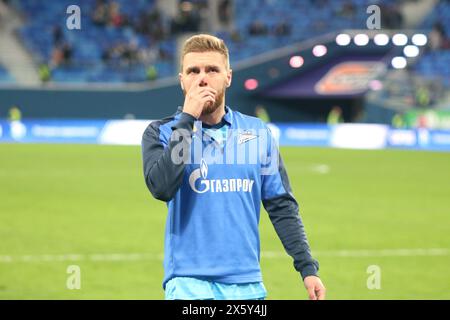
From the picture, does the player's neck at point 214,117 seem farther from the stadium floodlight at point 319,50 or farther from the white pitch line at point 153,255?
the stadium floodlight at point 319,50

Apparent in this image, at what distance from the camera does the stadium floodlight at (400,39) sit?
36188 millimetres

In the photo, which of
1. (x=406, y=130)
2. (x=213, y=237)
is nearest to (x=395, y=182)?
(x=406, y=130)

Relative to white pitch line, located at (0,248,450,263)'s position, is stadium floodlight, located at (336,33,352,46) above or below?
above

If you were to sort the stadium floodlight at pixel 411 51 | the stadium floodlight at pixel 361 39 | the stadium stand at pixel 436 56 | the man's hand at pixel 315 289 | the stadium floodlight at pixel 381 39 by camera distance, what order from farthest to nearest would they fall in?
the stadium stand at pixel 436 56 → the stadium floodlight at pixel 411 51 → the stadium floodlight at pixel 361 39 → the stadium floodlight at pixel 381 39 → the man's hand at pixel 315 289

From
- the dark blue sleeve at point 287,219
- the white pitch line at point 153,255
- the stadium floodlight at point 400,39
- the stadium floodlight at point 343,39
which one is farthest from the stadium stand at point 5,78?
the dark blue sleeve at point 287,219

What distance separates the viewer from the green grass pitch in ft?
31.3

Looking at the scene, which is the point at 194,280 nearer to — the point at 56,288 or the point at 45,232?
the point at 56,288

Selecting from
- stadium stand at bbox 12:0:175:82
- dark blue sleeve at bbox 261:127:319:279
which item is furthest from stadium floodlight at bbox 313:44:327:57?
dark blue sleeve at bbox 261:127:319:279

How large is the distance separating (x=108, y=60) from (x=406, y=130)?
1300 centimetres

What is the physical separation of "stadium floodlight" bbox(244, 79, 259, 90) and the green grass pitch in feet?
44.1

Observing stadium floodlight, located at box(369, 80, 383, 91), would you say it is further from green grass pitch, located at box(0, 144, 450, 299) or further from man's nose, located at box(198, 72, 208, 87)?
man's nose, located at box(198, 72, 208, 87)

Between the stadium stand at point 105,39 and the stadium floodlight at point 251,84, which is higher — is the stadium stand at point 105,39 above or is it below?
above

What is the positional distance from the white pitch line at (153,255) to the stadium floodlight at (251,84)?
84.1 feet

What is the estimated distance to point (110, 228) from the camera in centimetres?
1338
